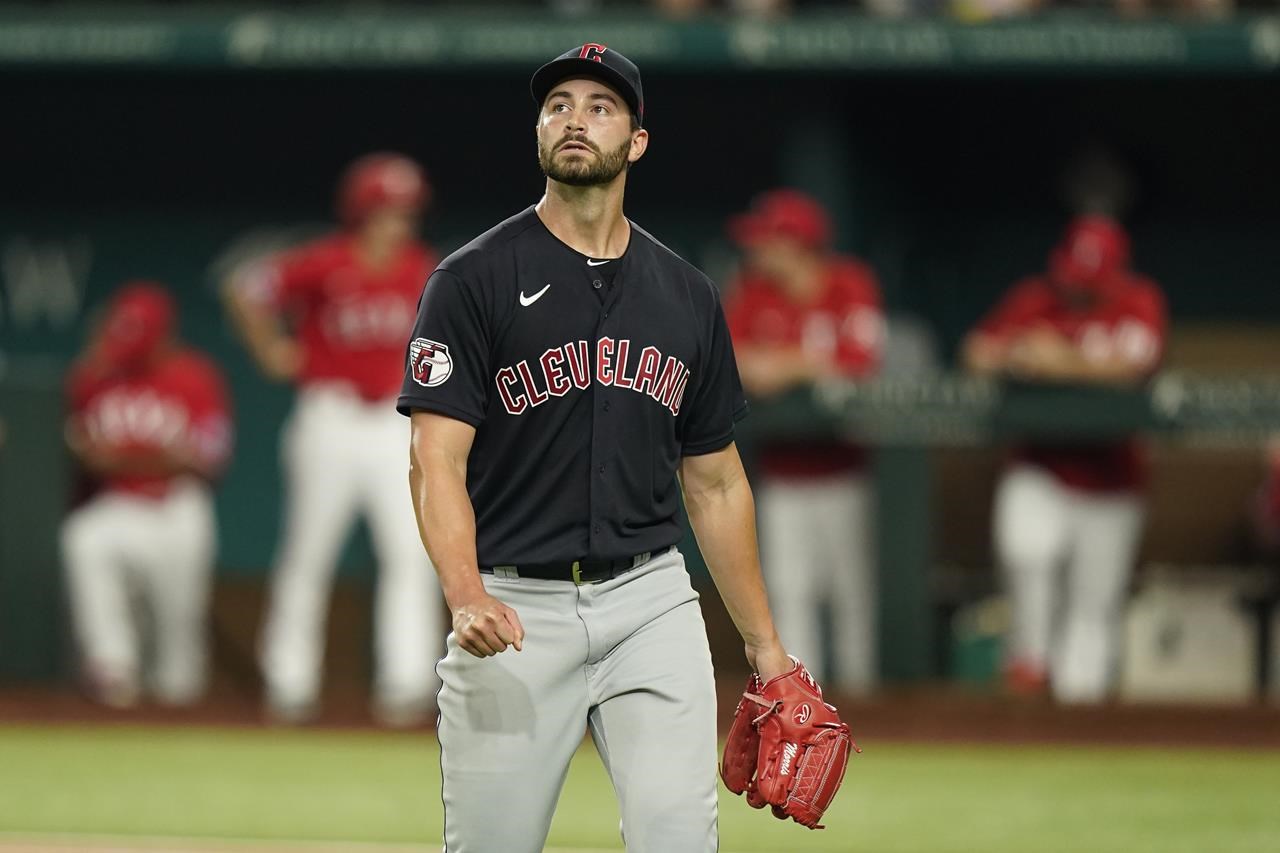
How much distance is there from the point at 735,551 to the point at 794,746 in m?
0.36

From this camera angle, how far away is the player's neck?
3717mm

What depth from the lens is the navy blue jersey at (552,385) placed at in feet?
11.8

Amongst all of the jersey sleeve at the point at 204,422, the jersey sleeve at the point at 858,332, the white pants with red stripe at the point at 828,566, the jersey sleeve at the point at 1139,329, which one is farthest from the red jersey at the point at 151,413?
the jersey sleeve at the point at 1139,329

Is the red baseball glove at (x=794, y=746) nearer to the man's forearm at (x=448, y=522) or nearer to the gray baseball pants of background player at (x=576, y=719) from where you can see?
the gray baseball pants of background player at (x=576, y=719)

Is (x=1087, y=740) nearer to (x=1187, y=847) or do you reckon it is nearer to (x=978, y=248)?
(x=1187, y=847)

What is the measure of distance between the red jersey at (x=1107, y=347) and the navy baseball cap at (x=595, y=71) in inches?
193

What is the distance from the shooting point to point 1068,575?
27.0 ft

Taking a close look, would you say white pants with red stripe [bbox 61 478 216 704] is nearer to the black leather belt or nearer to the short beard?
the black leather belt

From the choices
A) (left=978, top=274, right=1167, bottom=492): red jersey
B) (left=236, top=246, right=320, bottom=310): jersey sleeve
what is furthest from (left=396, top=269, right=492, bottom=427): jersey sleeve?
(left=978, top=274, right=1167, bottom=492): red jersey

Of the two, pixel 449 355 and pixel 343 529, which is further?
pixel 343 529

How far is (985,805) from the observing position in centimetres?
655

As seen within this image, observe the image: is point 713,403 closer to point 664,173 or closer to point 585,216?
point 585,216

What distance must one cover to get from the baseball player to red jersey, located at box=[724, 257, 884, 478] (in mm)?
4687

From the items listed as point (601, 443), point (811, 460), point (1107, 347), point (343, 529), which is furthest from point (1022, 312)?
point (601, 443)
